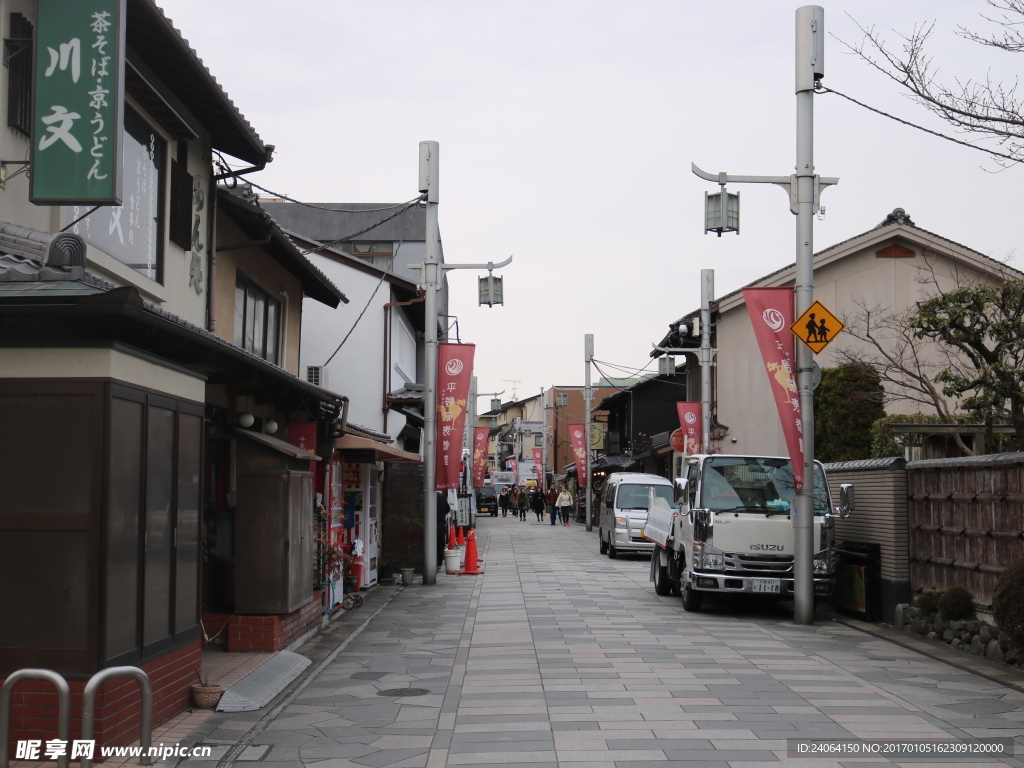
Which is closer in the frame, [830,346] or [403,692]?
[403,692]

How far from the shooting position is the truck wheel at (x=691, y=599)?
15750mm

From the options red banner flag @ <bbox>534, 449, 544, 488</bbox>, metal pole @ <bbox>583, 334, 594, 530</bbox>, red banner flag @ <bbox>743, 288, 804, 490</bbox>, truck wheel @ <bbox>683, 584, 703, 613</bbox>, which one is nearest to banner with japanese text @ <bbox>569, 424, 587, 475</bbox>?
metal pole @ <bbox>583, 334, 594, 530</bbox>

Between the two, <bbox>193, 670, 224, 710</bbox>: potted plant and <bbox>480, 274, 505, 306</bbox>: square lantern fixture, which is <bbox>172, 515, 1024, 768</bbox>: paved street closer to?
<bbox>193, 670, 224, 710</bbox>: potted plant

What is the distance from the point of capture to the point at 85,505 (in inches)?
276

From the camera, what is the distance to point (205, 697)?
28.5 ft

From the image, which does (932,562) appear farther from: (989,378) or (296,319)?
(296,319)

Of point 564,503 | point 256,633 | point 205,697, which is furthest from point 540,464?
point 205,697

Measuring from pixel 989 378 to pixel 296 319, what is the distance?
37.9 ft

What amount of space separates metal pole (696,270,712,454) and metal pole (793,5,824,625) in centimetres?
1259

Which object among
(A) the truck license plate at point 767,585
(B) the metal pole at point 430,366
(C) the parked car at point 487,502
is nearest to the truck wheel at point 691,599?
(A) the truck license plate at point 767,585

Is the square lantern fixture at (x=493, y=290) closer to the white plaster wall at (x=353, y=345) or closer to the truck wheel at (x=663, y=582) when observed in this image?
the white plaster wall at (x=353, y=345)

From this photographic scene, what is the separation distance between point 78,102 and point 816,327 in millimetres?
10048

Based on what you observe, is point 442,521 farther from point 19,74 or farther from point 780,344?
point 19,74

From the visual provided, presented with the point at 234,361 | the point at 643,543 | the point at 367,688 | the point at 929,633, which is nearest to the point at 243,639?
the point at 367,688
